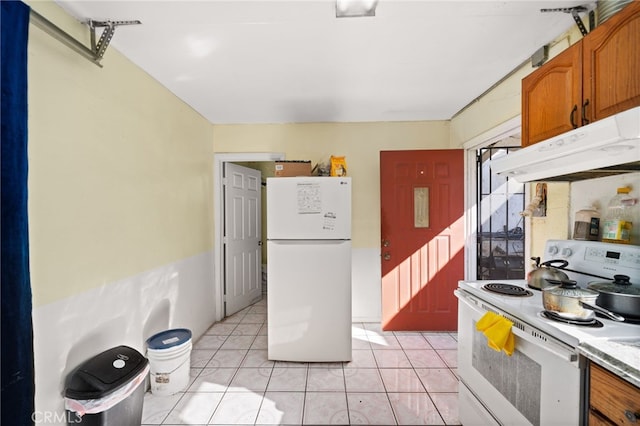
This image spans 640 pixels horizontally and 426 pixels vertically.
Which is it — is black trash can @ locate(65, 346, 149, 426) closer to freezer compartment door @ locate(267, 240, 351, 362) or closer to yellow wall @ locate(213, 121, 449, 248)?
freezer compartment door @ locate(267, 240, 351, 362)

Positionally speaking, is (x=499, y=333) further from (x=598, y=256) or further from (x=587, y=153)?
(x=587, y=153)

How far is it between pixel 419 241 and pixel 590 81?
6.20 ft

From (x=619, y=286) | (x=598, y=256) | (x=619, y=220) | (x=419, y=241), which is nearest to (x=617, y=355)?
(x=619, y=286)

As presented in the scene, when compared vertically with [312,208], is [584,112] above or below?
above

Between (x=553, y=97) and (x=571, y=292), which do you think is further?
(x=553, y=97)

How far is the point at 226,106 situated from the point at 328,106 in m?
1.02

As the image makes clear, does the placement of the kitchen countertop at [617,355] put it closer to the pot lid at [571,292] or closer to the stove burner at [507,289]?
the pot lid at [571,292]

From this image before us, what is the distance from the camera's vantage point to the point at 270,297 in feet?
7.34

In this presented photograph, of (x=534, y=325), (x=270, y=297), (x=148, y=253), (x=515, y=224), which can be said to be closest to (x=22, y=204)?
(x=148, y=253)

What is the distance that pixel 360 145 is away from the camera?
3031 millimetres

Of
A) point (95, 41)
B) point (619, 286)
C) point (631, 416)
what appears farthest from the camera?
point (95, 41)

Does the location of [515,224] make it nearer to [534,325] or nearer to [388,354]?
[388,354]

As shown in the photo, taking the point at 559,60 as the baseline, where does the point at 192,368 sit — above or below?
below

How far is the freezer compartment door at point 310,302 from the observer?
2211 millimetres
